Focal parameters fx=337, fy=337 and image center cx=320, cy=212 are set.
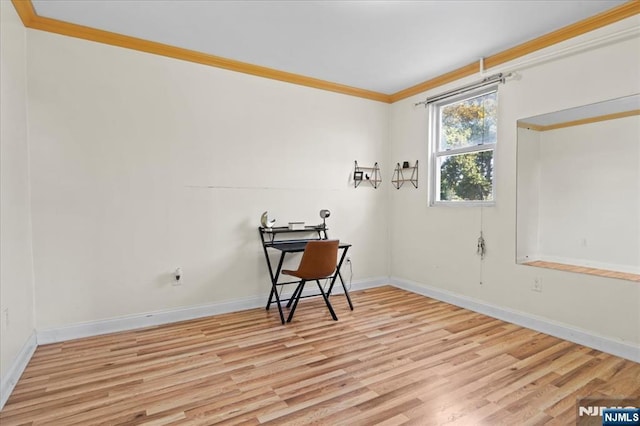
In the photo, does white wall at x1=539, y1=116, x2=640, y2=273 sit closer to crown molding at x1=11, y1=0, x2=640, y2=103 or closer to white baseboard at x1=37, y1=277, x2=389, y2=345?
crown molding at x1=11, y1=0, x2=640, y2=103

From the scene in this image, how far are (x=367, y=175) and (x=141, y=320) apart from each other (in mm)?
3026

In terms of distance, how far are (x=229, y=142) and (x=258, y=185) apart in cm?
54

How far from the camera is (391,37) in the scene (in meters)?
2.94

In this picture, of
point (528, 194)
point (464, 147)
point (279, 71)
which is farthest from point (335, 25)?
Answer: point (528, 194)

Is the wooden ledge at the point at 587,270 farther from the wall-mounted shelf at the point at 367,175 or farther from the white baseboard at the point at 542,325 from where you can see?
the wall-mounted shelf at the point at 367,175

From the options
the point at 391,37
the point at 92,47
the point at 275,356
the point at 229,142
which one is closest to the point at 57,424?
the point at 275,356

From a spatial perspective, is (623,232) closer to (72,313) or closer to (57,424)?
(57,424)

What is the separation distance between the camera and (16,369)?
217 centimetres

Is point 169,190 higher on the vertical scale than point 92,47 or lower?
lower

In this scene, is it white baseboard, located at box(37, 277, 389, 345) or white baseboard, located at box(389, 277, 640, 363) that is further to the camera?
white baseboard, located at box(37, 277, 389, 345)

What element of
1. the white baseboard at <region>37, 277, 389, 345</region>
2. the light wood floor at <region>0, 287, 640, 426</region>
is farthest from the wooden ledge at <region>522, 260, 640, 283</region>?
the white baseboard at <region>37, 277, 389, 345</region>

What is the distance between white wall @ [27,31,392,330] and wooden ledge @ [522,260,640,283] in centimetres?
222

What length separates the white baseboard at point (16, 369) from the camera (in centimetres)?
192

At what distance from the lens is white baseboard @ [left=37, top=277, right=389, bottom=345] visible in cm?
276
